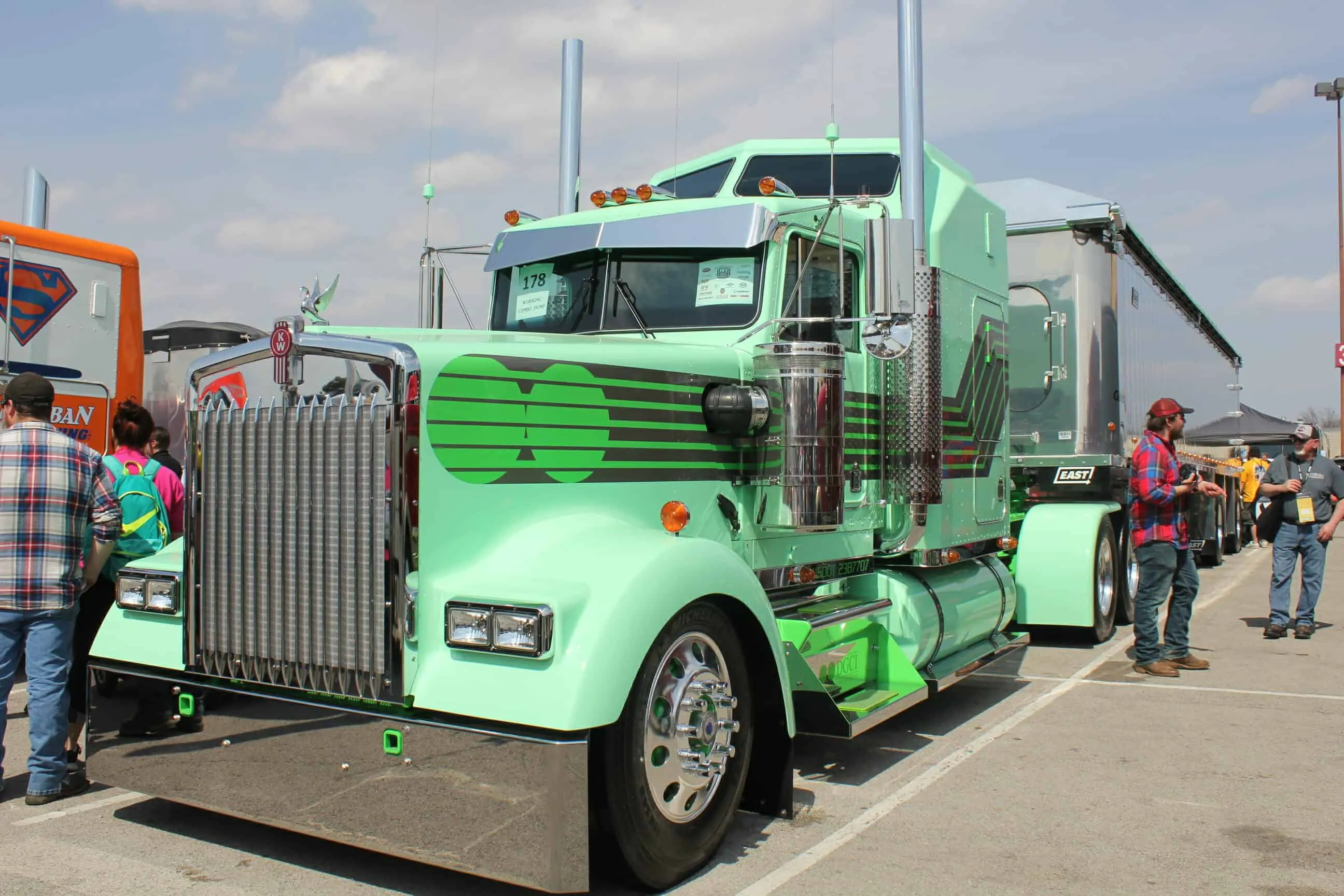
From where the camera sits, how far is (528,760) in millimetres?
3275

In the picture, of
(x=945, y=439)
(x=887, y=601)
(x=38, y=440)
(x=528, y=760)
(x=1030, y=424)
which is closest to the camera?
(x=528, y=760)

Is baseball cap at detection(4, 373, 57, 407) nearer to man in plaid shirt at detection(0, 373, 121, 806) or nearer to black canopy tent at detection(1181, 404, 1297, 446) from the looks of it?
man in plaid shirt at detection(0, 373, 121, 806)

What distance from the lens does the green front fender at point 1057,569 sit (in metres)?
8.89

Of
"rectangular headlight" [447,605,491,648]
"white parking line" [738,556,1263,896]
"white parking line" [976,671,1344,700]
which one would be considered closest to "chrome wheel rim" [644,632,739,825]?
"white parking line" [738,556,1263,896]

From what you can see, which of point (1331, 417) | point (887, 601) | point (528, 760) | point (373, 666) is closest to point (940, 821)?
point (887, 601)

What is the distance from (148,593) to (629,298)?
2.50 m

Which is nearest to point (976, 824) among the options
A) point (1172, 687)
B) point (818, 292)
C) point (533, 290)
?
point (818, 292)

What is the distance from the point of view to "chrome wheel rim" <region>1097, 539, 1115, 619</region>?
935 centimetres

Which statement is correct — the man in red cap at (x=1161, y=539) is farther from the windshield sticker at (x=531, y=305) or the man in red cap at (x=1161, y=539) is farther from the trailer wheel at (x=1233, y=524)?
the trailer wheel at (x=1233, y=524)

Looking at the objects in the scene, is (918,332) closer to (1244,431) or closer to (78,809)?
(78,809)

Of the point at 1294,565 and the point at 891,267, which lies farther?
the point at 1294,565

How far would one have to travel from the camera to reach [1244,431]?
2016 cm

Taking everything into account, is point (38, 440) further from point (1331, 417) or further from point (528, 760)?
point (1331, 417)

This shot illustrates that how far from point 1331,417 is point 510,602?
110 m
